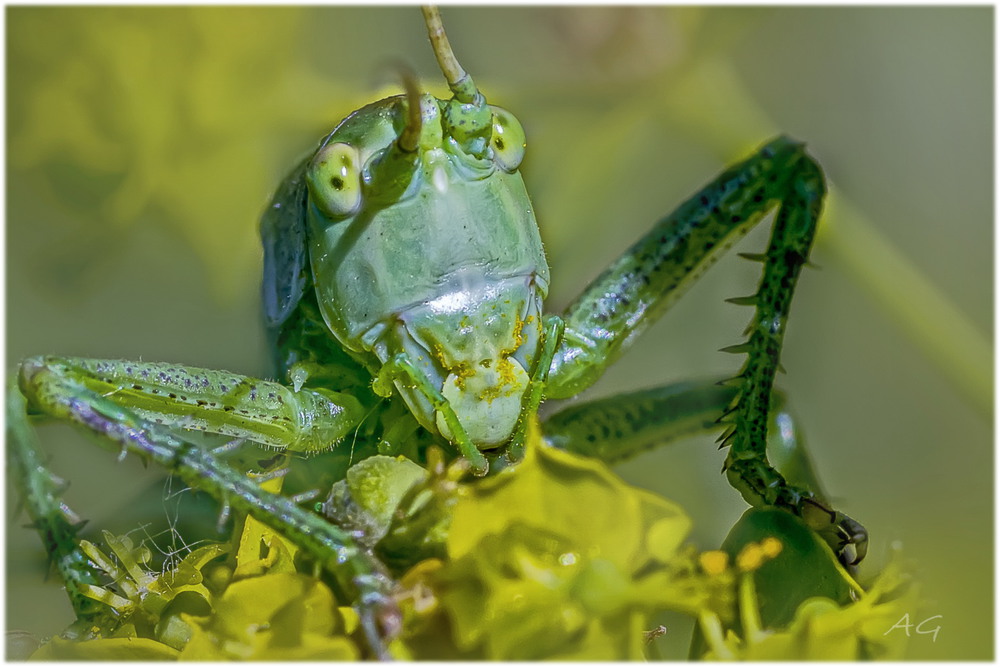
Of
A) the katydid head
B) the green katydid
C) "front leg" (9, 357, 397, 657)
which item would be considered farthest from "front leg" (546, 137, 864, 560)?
"front leg" (9, 357, 397, 657)

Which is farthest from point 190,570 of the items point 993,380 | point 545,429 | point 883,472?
point 993,380

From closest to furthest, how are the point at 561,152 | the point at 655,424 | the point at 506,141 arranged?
1. the point at 506,141
2. the point at 655,424
3. the point at 561,152

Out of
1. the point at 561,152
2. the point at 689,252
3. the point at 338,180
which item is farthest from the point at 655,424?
the point at 561,152

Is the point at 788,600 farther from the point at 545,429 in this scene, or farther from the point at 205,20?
the point at 205,20

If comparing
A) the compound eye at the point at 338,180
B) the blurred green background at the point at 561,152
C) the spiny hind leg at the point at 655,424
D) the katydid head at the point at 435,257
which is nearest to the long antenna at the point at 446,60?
the katydid head at the point at 435,257

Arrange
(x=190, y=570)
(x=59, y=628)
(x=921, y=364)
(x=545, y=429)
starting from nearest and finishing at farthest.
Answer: (x=190, y=570) → (x=59, y=628) → (x=545, y=429) → (x=921, y=364)

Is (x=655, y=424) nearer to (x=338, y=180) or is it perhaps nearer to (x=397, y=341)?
(x=397, y=341)
